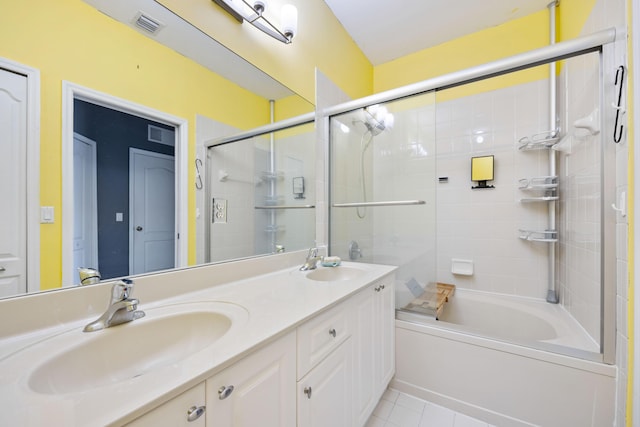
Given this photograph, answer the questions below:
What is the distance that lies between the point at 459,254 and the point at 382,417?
4.99 ft

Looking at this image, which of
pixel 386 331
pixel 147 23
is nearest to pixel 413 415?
pixel 386 331

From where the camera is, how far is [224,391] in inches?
22.0

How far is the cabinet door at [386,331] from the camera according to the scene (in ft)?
4.52

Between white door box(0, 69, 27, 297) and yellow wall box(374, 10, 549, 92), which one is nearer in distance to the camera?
white door box(0, 69, 27, 297)

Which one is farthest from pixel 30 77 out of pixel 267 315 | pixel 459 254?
pixel 459 254

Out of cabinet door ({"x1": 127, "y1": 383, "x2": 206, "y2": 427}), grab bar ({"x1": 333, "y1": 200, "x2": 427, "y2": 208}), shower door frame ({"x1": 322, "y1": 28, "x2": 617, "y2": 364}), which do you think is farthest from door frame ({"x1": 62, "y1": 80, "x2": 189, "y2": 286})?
shower door frame ({"x1": 322, "y1": 28, "x2": 617, "y2": 364})

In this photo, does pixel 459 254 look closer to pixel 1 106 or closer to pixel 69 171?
pixel 69 171

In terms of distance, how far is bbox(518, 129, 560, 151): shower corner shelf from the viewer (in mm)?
1914

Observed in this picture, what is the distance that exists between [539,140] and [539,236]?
2.44 feet

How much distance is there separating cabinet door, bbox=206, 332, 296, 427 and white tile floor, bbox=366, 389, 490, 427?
930 mm

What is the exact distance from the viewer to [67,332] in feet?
2.24

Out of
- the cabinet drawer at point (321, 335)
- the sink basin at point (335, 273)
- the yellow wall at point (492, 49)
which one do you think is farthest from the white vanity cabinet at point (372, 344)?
the yellow wall at point (492, 49)

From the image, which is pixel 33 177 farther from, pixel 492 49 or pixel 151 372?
pixel 492 49

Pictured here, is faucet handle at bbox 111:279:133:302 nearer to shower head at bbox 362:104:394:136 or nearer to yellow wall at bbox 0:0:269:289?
yellow wall at bbox 0:0:269:289
